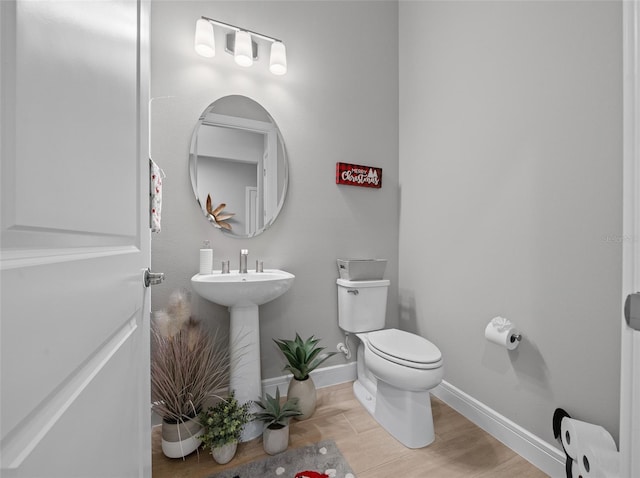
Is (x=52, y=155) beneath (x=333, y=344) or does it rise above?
above

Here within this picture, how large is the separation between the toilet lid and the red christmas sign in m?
1.02

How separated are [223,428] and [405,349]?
91 cm

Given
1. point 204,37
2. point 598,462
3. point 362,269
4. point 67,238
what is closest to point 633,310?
point 598,462

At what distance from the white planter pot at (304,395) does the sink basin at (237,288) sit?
1.81 ft

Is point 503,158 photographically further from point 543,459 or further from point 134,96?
point 134,96

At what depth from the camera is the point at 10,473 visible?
0.88 ft

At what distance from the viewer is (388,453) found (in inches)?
52.2

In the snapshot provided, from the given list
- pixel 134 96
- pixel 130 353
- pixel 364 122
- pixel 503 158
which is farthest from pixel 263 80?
pixel 130 353

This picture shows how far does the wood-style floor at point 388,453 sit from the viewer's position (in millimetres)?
1221

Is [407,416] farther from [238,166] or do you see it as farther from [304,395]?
[238,166]

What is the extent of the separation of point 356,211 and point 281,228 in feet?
1.86

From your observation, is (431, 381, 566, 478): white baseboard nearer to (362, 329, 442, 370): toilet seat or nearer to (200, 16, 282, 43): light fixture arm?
(362, 329, 442, 370): toilet seat

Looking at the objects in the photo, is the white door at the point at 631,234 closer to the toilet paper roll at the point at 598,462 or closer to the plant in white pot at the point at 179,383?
the toilet paper roll at the point at 598,462

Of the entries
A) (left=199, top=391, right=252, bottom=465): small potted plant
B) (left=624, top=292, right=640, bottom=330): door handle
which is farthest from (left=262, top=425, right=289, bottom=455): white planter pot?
(left=624, top=292, right=640, bottom=330): door handle
